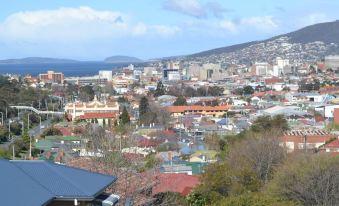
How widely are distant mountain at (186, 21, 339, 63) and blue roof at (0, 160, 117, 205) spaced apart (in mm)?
156147

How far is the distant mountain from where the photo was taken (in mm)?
168625

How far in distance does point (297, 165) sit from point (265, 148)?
4291 millimetres

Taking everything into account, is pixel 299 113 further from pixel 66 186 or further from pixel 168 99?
pixel 66 186

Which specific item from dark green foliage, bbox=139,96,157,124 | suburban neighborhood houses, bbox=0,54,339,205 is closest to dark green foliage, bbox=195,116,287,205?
suburban neighborhood houses, bbox=0,54,339,205

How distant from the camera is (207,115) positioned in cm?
5369

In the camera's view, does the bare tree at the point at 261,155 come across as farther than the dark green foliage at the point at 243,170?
Yes

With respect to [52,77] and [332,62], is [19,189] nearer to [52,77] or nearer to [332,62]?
[52,77]

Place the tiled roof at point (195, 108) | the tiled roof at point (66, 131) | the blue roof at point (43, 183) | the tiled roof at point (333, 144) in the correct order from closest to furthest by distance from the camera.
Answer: the blue roof at point (43, 183)
the tiled roof at point (333, 144)
the tiled roof at point (66, 131)
the tiled roof at point (195, 108)

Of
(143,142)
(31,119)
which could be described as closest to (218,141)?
(143,142)

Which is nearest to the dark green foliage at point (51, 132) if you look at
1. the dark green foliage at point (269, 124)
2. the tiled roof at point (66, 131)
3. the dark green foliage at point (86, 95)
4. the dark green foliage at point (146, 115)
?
the tiled roof at point (66, 131)

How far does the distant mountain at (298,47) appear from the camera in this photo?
168625 millimetres

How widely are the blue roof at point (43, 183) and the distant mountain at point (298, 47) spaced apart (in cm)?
15615

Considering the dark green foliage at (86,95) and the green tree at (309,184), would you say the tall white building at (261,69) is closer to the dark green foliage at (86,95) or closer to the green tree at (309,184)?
the dark green foliage at (86,95)

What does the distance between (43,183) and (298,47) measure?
6765 inches
